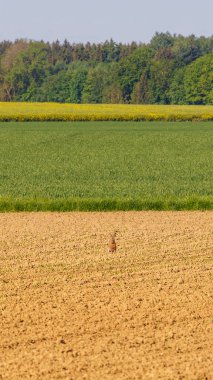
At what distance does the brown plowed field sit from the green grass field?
2.15 m

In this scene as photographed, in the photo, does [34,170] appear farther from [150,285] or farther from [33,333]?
[33,333]

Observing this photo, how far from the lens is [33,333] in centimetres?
872

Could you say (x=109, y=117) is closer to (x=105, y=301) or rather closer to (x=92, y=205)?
(x=92, y=205)

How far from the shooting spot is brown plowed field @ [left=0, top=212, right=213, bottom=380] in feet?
25.5

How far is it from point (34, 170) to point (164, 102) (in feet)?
332

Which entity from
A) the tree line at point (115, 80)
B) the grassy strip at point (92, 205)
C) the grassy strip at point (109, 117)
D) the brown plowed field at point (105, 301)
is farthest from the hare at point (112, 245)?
the tree line at point (115, 80)

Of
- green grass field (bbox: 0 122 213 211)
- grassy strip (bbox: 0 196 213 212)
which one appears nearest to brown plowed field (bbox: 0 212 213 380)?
grassy strip (bbox: 0 196 213 212)

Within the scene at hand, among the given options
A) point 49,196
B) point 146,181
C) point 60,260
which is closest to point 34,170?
point 146,181

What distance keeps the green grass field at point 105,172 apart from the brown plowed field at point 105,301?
7.04ft

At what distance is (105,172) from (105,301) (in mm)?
14654

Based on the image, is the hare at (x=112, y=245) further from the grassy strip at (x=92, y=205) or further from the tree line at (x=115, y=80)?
the tree line at (x=115, y=80)

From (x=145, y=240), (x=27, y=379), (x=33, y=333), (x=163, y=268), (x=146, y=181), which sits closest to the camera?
(x=27, y=379)

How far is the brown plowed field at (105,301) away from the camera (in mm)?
7770

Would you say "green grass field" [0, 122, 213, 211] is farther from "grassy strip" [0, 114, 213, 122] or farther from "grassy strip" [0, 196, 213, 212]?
"grassy strip" [0, 114, 213, 122]
